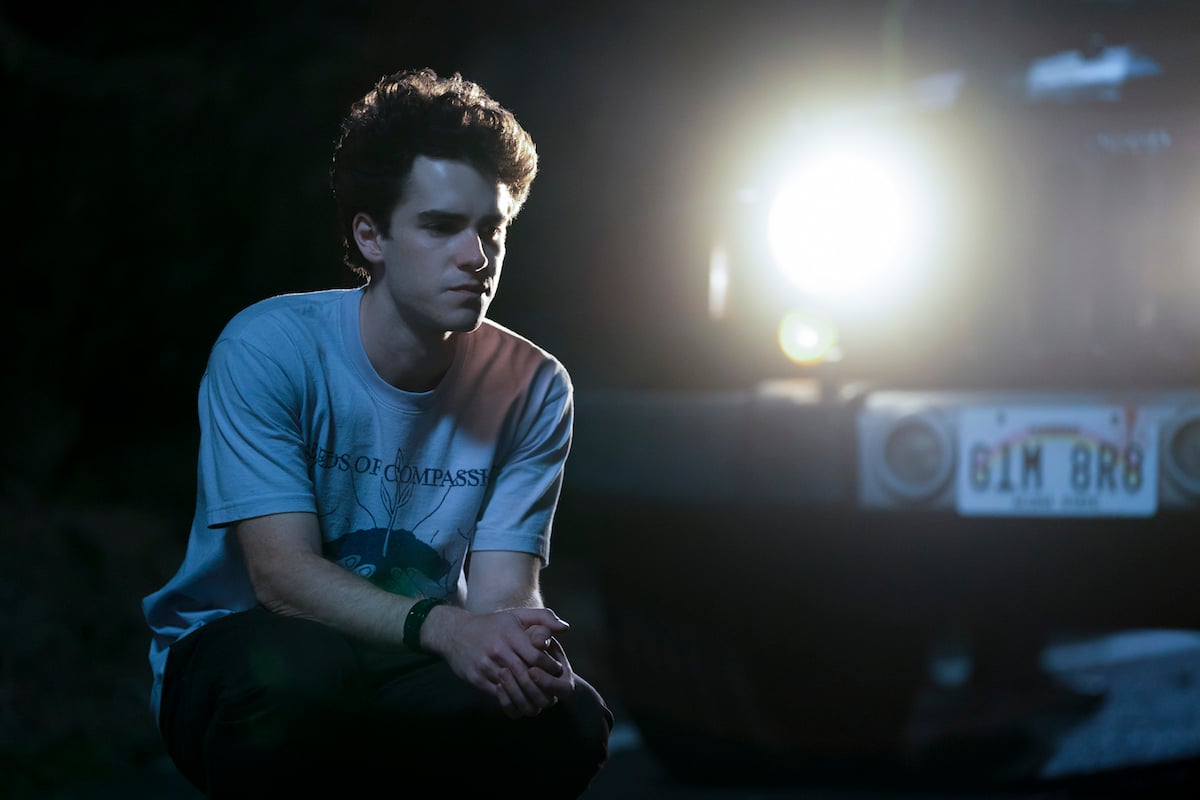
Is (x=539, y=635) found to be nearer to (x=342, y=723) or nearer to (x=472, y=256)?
(x=342, y=723)

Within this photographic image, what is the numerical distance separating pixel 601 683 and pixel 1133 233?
78.5 inches

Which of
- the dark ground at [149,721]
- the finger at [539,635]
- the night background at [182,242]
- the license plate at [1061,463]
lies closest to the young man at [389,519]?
the finger at [539,635]

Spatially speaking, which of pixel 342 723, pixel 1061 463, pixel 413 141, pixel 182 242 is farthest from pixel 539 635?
pixel 182 242

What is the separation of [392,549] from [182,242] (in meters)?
3.34

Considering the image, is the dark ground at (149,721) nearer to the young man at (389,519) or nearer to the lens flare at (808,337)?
the lens flare at (808,337)

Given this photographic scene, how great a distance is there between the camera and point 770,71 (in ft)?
22.6

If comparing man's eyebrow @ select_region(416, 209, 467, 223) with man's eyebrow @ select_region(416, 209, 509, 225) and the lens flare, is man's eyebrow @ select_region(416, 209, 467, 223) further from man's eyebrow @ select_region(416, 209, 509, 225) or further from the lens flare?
the lens flare

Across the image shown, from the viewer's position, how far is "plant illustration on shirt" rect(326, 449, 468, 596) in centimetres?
197

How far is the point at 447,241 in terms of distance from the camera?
1.91 meters

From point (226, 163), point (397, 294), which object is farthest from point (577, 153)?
point (397, 294)

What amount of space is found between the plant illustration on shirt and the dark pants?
0.12m

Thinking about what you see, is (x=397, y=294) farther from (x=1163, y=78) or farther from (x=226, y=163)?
(x=226, y=163)

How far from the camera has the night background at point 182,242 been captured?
3.80 metres

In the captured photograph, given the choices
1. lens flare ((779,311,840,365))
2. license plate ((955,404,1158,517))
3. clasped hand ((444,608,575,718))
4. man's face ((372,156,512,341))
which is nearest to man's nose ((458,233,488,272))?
man's face ((372,156,512,341))
